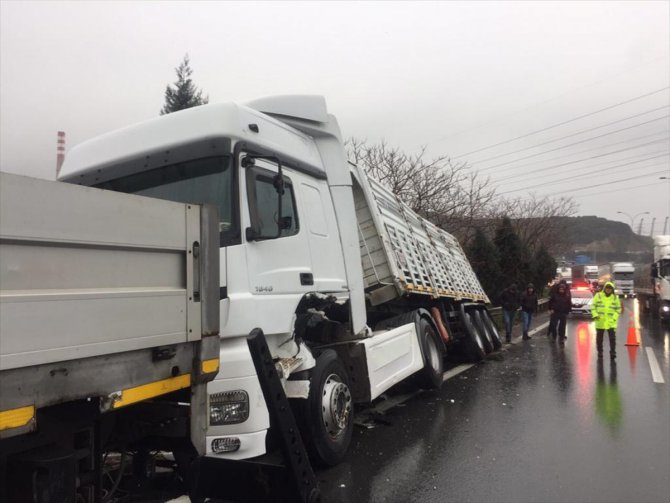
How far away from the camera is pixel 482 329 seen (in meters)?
12.0

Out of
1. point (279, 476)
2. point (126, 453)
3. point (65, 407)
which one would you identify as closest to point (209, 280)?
point (65, 407)

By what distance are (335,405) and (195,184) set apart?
93.2 inches

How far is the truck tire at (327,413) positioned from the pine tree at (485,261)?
1666 centimetres

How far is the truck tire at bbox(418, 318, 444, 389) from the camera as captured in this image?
25.7 ft

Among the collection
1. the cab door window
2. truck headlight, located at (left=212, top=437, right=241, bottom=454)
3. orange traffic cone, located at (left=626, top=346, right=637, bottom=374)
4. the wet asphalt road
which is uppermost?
the cab door window

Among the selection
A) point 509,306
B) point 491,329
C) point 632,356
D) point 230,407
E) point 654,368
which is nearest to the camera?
point 230,407

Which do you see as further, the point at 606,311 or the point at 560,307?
the point at 560,307

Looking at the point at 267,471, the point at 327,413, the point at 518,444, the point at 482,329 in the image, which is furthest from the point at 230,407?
the point at 482,329

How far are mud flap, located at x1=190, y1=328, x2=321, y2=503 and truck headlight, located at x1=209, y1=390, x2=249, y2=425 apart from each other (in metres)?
0.48

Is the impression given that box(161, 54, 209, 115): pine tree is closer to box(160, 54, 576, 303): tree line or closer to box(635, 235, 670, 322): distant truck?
box(160, 54, 576, 303): tree line

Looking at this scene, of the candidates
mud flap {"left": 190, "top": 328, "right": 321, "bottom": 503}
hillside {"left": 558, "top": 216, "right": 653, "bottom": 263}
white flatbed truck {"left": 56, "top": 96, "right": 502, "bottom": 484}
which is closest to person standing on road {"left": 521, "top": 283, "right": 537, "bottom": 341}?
white flatbed truck {"left": 56, "top": 96, "right": 502, "bottom": 484}

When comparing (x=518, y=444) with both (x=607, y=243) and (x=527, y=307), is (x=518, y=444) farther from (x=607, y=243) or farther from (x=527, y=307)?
(x=607, y=243)

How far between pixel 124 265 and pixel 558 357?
38.5 feet

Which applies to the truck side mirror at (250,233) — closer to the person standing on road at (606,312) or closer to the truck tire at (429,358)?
the truck tire at (429,358)
